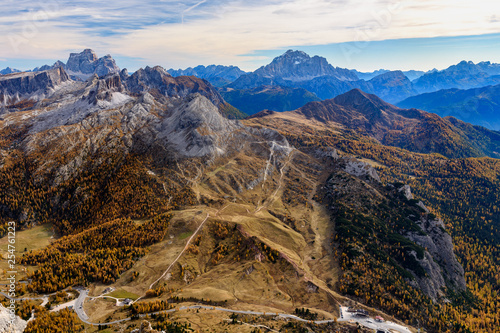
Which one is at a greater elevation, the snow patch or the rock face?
the snow patch

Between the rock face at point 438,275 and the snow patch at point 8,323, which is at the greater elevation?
the snow patch at point 8,323

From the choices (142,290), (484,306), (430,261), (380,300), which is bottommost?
(484,306)

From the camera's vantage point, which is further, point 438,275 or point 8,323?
point 438,275

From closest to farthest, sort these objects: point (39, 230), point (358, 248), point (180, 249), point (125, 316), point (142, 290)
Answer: point (125, 316) → point (142, 290) → point (180, 249) → point (358, 248) → point (39, 230)

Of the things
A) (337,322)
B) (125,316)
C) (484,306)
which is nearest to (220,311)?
(125,316)

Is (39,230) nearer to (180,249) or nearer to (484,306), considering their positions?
(180,249)

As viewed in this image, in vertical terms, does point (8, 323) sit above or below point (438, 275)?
above

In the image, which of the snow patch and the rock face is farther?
the rock face

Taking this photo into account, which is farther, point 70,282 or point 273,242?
point 273,242

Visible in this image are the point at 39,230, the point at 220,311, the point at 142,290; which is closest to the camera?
the point at 220,311

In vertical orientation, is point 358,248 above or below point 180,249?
below

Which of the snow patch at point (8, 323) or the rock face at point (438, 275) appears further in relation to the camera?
the rock face at point (438, 275)
